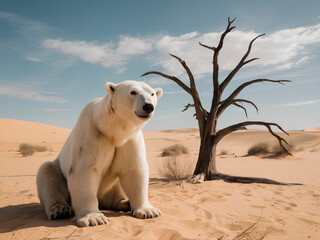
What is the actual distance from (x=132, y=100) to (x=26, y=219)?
2.06 m

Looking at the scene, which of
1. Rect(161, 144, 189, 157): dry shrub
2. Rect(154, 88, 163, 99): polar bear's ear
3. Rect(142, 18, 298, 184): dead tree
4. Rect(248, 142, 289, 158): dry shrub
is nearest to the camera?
Rect(154, 88, 163, 99): polar bear's ear

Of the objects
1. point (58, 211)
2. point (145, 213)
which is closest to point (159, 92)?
point (145, 213)

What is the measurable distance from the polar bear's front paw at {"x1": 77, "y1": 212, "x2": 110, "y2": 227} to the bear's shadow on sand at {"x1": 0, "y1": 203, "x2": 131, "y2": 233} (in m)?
0.14

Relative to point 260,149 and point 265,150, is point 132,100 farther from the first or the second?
point 260,149

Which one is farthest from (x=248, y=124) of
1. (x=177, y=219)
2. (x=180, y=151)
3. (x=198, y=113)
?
(x=180, y=151)

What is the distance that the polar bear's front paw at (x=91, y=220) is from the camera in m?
2.61

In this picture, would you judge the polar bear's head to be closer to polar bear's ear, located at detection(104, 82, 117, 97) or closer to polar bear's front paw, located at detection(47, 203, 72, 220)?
polar bear's ear, located at detection(104, 82, 117, 97)

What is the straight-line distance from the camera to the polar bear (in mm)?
2648

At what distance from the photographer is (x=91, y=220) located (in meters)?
2.63

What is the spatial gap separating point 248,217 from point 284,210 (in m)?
0.82

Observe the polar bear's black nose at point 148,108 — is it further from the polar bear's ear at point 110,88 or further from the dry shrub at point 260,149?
the dry shrub at point 260,149

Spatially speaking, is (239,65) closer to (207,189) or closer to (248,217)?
(207,189)

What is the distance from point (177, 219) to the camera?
3.05 metres

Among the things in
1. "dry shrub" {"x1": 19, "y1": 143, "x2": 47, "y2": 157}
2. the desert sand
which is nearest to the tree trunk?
the desert sand
